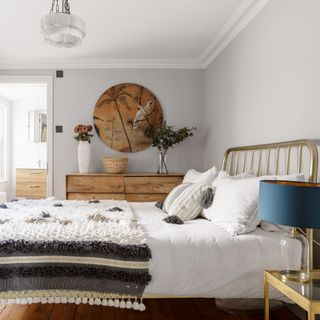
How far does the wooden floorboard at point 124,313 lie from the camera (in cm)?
217

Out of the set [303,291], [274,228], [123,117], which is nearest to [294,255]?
[303,291]

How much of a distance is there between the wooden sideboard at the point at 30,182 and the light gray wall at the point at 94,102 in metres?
2.30

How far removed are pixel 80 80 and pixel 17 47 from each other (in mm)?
915

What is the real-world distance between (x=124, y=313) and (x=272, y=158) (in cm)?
159

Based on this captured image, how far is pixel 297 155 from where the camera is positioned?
2336mm

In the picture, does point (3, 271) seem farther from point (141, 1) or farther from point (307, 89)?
point (141, 1)

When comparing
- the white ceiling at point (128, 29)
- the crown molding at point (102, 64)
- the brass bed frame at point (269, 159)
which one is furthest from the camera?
the crown molding at point (102, 64)

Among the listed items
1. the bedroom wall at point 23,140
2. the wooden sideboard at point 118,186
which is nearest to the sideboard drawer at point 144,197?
the wooden sideboard at point 118,186

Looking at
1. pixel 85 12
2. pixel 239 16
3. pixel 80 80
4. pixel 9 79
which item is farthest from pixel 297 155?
pixel 9 79

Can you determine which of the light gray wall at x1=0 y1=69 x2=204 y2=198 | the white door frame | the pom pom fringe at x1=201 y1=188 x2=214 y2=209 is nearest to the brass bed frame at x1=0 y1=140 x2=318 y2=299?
the pom pom fringe at x1=201 y1=188 x2=214 y2=209

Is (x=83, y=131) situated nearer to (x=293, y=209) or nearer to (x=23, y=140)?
(x=23, y=140)

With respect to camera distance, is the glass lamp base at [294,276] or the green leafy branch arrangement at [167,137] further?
the green leafy branch arrangement at [167,137]

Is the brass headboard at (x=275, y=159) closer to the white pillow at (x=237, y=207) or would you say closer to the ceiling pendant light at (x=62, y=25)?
the white pillow at (x=237, y=207)

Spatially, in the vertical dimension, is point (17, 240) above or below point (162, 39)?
below
